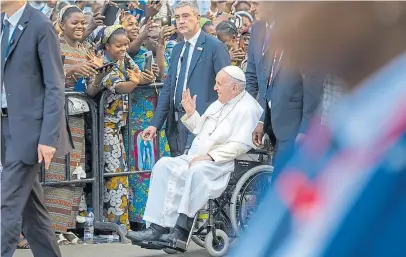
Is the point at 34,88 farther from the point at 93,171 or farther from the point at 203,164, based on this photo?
the point at 93,171

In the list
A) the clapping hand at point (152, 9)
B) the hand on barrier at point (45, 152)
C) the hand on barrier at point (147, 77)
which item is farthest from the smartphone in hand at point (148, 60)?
the hand on barrier at point (45, 152)

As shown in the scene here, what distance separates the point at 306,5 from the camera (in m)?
0.93

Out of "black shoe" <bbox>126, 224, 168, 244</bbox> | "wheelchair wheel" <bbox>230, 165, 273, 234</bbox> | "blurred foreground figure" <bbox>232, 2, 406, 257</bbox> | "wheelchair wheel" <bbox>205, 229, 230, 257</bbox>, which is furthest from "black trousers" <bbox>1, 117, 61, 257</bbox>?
"blurred foreground figure" <bbox>232, 2, 406, 257</bbox>

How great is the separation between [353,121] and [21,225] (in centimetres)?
438

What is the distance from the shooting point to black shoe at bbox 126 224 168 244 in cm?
642

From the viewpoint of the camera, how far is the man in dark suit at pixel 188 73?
23.0 feet

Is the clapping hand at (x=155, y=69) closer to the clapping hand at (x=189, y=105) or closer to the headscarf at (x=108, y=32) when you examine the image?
the headscarf at (x=108, y=32)

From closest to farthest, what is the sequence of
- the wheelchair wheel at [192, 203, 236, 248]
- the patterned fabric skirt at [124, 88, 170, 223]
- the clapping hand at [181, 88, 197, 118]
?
the wheelchair wheel at [192, 203, 236, 248]
the clapping hand at [181, 88, 197, 118]
the patterned fabric skirt at [124, 88, 170, 223]

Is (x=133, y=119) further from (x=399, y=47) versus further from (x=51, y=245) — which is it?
(x=399, y=47)

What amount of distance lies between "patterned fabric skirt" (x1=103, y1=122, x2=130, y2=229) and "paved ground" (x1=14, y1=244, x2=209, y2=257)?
0.44 m

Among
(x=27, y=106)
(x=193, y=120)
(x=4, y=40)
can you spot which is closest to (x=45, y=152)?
(x=27, y=106)

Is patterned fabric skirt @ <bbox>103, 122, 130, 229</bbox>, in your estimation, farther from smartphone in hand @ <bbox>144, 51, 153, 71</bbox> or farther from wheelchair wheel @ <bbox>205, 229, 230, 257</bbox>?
wheelchair wheel @ <bbox>205, 229, 230, 257</bbox>

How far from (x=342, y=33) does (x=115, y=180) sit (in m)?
6.48

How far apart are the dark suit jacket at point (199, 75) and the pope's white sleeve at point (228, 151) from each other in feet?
1.71
